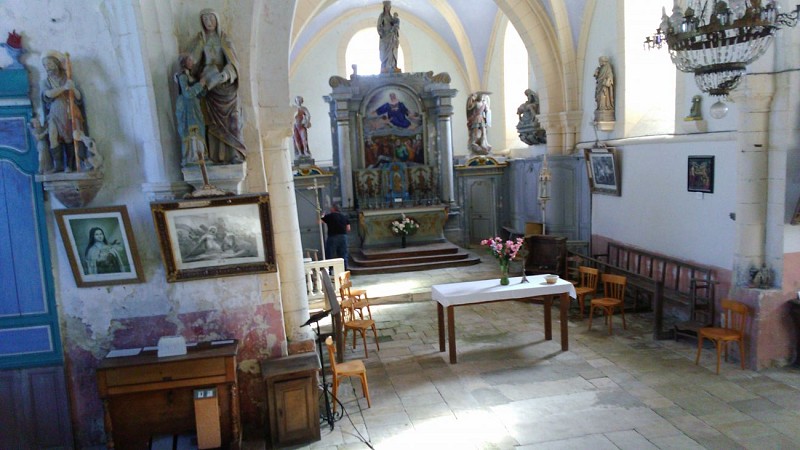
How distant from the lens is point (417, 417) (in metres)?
5.50

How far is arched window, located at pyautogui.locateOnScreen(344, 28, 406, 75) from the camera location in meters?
18.0

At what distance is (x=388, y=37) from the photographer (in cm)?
1333

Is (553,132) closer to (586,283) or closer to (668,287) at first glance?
(586,283)

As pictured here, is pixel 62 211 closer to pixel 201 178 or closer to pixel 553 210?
pixel 201 178

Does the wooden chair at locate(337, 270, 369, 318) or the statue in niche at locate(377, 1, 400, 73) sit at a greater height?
the statue in niche at locate(377, 1, 400, 73)

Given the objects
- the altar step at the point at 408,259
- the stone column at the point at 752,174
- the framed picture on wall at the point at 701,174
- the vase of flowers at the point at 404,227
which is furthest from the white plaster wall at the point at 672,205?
the vase of flowers at the point at 404,227

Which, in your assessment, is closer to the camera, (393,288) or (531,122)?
(393,288)

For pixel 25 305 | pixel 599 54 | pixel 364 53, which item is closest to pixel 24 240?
pixel 25 305

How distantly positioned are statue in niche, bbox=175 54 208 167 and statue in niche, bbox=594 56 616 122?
7.25m

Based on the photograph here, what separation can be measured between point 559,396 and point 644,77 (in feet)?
19.7

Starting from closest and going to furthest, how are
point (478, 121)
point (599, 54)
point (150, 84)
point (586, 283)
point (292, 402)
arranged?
point (150, 84) → point (292, 402) → point (586, 283) → point (599, 54) → point (478, 121)

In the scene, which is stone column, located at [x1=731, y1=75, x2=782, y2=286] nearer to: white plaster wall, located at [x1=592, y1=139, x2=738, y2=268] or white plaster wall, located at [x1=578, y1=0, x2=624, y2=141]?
white plaster wall, located at [x1=592, y1=139, x2=738, y2=268]

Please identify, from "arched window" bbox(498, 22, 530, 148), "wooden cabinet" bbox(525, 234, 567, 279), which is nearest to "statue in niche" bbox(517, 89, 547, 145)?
"arched window" bbox(498, 22, 530, 148)

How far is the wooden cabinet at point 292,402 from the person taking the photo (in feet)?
16.5
